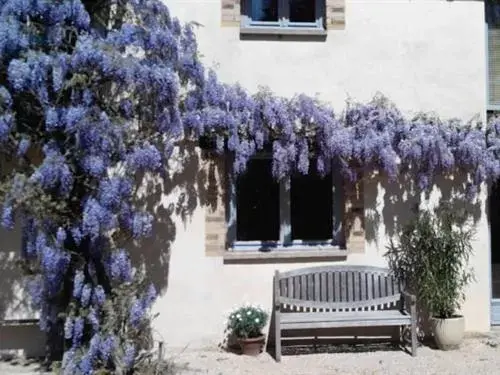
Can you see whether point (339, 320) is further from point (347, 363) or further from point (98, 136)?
point (98, 136)

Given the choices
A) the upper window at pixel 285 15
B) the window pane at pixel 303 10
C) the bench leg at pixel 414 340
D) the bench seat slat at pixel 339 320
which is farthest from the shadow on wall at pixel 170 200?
the bench leg at pixel 414 340

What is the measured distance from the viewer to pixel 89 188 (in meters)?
5.97

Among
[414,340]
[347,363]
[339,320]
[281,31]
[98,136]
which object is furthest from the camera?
[281,31]

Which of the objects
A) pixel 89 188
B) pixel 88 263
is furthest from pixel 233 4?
pixel 88 263

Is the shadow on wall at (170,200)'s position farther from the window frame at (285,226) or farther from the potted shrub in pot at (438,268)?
the potted shrub in pot at (438,268)

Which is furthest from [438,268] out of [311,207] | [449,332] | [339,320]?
[311,207]

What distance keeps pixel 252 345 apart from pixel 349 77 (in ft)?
11.2

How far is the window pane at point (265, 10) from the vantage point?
7.81 metres

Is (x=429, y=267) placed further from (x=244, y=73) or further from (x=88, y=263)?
(x=88, y=263)

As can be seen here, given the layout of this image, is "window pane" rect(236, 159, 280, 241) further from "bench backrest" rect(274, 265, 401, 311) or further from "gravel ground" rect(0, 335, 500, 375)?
"gravel ground" rect(0, 335, 500, 375)

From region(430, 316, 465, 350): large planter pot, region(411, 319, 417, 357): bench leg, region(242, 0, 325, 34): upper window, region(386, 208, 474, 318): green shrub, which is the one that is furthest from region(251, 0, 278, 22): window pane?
region(430, 316, 465, 350): large planter pot

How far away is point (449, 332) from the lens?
7.30 m

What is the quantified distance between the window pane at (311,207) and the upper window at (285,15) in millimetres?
1834

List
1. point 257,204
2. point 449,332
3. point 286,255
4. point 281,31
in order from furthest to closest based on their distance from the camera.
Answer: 1. point 257,204
2. point 281,31
3. point 286,255
4. point 449,332
